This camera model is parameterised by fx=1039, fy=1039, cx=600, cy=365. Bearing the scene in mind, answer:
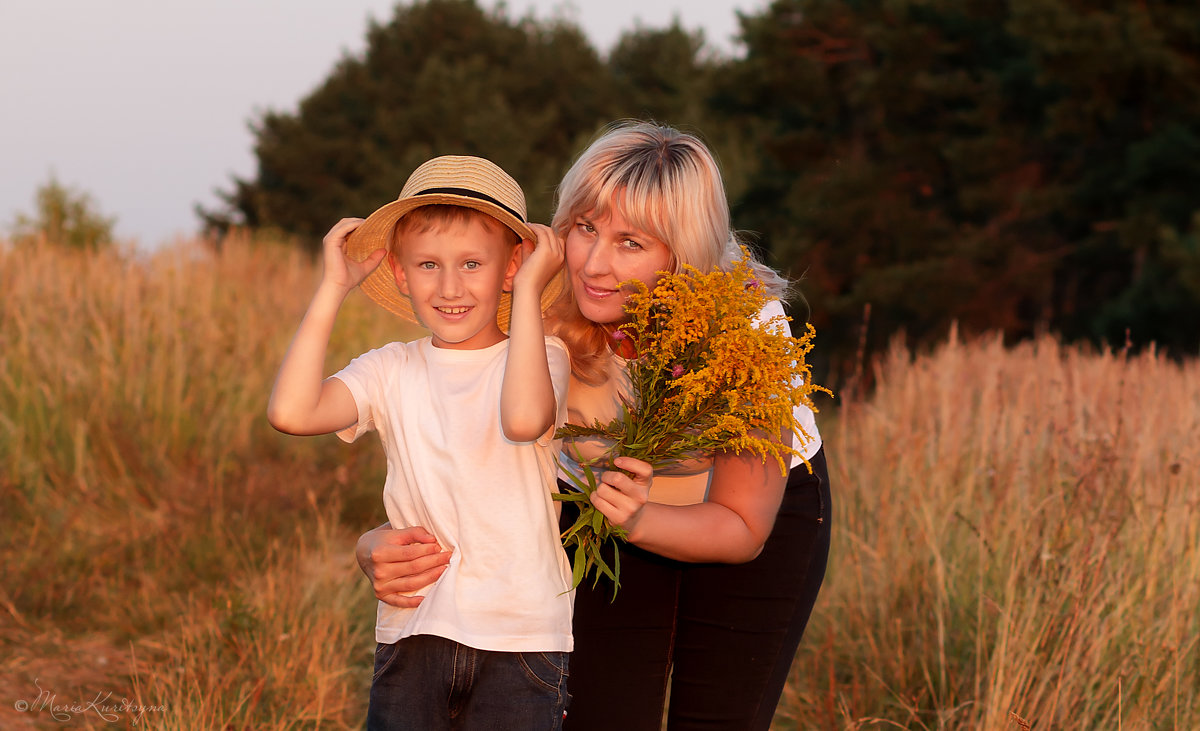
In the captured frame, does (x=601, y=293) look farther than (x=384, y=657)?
Yes

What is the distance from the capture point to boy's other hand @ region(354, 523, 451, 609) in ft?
7.36

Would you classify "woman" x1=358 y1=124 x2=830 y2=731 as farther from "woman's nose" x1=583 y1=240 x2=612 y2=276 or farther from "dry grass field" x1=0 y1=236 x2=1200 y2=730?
"dry grass field" x1=0 y1=236 x2=1200 y2=730

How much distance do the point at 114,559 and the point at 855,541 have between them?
11.9ft

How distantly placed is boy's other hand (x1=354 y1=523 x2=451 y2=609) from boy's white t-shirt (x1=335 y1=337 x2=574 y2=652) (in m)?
0.03

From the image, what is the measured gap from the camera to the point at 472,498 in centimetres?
225

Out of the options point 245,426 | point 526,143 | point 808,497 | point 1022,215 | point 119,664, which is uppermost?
point 526,143

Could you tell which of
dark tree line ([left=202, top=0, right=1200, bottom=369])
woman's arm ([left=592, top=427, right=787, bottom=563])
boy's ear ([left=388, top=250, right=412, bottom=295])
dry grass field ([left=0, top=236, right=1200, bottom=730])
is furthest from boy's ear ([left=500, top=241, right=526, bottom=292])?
dark tree line ([left=202, top=0, right=1200, bottom=369])

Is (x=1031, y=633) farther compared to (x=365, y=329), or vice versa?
(x=365, y=329)

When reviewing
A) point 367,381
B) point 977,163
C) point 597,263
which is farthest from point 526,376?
point 977,163

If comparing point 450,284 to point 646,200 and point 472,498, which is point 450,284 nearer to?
point 472,498

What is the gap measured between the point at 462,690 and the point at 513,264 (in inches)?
37.4

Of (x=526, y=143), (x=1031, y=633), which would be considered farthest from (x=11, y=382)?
(x=526, y=143)

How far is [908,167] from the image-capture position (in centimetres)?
2169

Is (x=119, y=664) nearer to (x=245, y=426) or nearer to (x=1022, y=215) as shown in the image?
(x=245, y=426)
